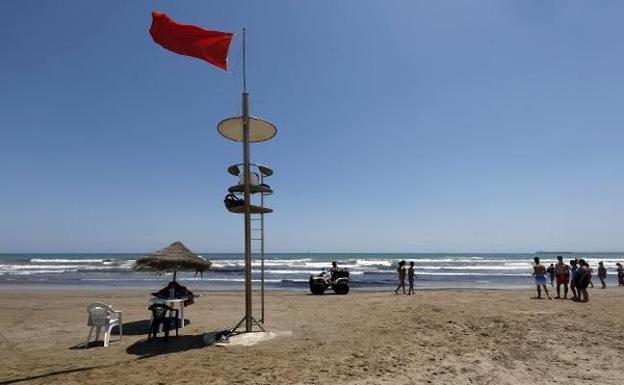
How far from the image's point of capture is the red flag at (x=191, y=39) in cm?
692

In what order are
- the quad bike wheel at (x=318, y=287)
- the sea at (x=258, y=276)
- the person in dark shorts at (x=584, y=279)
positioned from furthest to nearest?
the sea at (x=258, y=276), the quad bike wheel at (x=318, y=287), the person in dark shorts at (x=584, y=279)

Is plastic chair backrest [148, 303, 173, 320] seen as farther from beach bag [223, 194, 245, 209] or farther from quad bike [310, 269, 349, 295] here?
quad bike [310, 269, 349, 295]

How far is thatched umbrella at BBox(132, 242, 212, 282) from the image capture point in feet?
32.1

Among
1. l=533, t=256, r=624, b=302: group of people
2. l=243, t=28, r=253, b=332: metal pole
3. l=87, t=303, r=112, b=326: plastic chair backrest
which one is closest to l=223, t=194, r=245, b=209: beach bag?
l=243, t=28, r=253, b=332: metal pole

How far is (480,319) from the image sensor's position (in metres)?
9.88

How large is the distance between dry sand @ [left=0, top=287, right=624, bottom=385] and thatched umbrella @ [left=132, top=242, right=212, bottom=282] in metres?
1.36

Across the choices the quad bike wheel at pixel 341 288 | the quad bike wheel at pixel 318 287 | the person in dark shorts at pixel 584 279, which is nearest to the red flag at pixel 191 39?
the quad bike wheel at pixel 318 287

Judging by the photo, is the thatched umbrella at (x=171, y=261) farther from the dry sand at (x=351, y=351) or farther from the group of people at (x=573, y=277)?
the group of people at (x=573, y=277)

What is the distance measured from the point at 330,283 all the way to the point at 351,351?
12504mm

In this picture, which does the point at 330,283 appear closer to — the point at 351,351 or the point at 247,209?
the point at 247,209

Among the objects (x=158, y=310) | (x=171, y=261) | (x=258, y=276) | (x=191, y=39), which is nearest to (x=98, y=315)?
(x=158, y=310)

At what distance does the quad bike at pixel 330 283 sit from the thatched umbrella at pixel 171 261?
9476 millimetres

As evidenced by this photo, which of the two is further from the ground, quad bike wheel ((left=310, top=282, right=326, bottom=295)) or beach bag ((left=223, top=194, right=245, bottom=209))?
beach bag ((left=223, top=194, right=245, bottom=209))

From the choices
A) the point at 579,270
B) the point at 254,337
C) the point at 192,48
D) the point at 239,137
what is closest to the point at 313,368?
the point at 254,337
